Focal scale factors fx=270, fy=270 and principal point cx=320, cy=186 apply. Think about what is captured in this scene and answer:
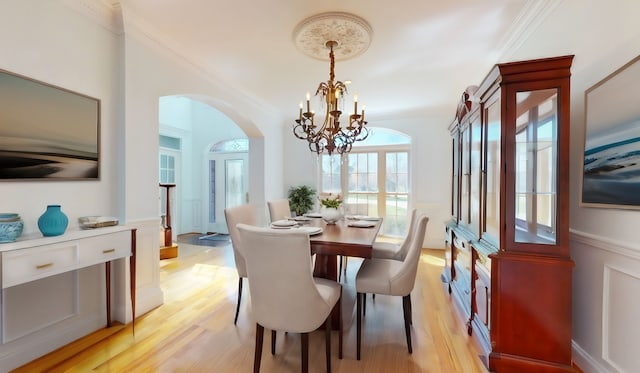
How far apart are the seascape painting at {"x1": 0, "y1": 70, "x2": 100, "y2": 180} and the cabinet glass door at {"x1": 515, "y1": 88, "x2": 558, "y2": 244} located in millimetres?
3169

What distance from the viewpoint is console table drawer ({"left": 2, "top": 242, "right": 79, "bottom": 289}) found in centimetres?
151

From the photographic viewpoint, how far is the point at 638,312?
4.42ft

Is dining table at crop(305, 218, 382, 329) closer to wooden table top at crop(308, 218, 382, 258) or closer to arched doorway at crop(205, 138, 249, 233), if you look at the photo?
wooden table top at crop(308, 218, 382, 258)

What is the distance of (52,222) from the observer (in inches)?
70.2

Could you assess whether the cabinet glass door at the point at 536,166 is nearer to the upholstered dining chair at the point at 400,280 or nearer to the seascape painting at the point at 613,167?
the seascape painting at the point at 613,167

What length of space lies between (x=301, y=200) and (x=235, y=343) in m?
3.57

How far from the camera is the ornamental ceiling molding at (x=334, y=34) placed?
2.24 meters

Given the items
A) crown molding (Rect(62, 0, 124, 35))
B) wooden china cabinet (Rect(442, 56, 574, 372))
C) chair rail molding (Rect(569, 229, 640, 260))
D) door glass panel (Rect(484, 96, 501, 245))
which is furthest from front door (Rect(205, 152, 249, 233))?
chair rail molding (Rect(569, 229, 640, 260))

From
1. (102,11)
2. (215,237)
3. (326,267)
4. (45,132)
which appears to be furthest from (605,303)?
(215,237)

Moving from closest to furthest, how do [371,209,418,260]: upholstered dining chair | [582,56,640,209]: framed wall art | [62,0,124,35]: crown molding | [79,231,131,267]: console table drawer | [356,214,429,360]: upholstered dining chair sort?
[582,56,640,209]: framed wall art → [79,231,131,267]: console table drawer → [356,214,429,360]: upholstered dining chair → [62,0,124,35]: crown molding → [371,209,418,260]: upholstered dining chair

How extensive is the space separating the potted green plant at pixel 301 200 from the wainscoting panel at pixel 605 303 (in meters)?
4.20

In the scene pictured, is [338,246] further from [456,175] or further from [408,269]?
[456,175]

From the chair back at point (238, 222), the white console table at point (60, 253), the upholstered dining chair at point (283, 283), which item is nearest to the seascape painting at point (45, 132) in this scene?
the white console table at point (60, 253)

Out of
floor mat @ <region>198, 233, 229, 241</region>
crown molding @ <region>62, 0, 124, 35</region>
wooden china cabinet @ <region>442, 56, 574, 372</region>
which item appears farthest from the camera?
floor mat @ <region>198, 233, 229, 241</region>
